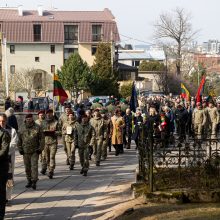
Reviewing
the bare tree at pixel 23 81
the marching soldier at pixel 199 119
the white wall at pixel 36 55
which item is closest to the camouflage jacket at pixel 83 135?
the marching soldier at pixel 199 119

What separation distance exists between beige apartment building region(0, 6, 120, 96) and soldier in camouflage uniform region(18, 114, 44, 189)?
6130 cm

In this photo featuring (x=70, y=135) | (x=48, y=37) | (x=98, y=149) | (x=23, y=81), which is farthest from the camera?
(x=48, y=37)

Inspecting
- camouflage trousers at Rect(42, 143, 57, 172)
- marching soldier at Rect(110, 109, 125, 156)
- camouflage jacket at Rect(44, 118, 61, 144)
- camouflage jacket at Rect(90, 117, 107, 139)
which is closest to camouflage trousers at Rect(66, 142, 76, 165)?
camouflage trousers at Rect(42, 143, 57, 172)

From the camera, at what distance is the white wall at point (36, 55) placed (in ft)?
250

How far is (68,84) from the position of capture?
6191 centimetres

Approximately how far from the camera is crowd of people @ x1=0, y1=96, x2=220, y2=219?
38.2ft

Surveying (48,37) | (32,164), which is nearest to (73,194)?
(32,164)

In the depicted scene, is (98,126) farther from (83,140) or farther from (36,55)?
(36,55)

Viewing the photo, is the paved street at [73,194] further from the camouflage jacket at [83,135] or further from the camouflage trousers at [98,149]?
the camouflage jacket at [83,135]

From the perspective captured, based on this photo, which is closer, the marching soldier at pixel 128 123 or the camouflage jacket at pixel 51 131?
the camouflage jacket at pixel 51 131

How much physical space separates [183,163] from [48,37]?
2586 inches

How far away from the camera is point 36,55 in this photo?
76.9 meters

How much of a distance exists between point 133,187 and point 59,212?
5.63 ft

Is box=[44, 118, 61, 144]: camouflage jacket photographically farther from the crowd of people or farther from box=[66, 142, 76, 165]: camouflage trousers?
box=[66, 142, 76, 165]: camouflage trousers
